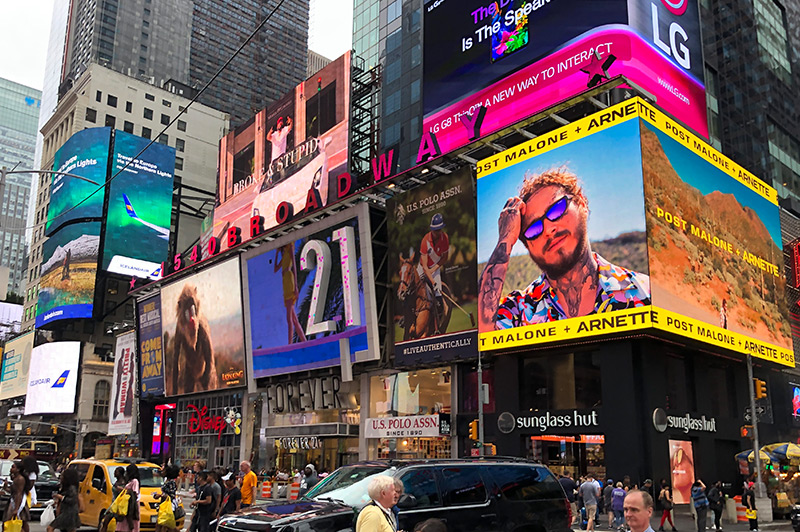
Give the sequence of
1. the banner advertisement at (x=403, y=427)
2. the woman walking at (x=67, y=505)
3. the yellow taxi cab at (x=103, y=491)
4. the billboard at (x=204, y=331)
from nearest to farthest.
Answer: the woman walking at (x=67, y=505) < the yellow taxi cab at (x=103, y=491) < the banner advertisement at (x=403, y=427) < the billboard at (x=204, y=331)

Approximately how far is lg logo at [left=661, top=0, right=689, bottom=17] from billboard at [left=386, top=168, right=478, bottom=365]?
13.5m

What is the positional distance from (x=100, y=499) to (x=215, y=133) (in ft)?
327

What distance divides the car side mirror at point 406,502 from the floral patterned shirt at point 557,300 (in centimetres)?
2032

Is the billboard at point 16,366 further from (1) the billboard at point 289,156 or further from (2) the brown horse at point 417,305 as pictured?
(2) the brown horse at point 417,305

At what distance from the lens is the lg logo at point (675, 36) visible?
3778 cm

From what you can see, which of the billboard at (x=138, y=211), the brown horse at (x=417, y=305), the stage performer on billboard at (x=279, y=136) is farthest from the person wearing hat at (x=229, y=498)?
the billboard at (x=138, y=211)

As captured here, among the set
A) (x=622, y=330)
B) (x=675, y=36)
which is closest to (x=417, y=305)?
(x=622, y=330)

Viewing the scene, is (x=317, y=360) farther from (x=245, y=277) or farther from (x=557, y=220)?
(x=557, y=220)

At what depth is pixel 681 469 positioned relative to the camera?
105ft

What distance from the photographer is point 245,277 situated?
169 ft

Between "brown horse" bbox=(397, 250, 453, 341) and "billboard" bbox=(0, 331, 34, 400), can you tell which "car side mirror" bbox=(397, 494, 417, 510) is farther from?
"billboard" bbox=(0, 331, 34, 400)

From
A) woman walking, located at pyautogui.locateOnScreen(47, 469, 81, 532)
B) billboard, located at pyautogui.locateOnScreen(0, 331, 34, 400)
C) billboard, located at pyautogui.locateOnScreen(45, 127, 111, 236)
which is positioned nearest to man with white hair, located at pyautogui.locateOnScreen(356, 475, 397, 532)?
woman walking, located at pyautogui.locateOnScreen(47, 469, 81, 532)

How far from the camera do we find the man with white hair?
7.26 metres

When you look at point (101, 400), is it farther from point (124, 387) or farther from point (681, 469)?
point (681, 469)
